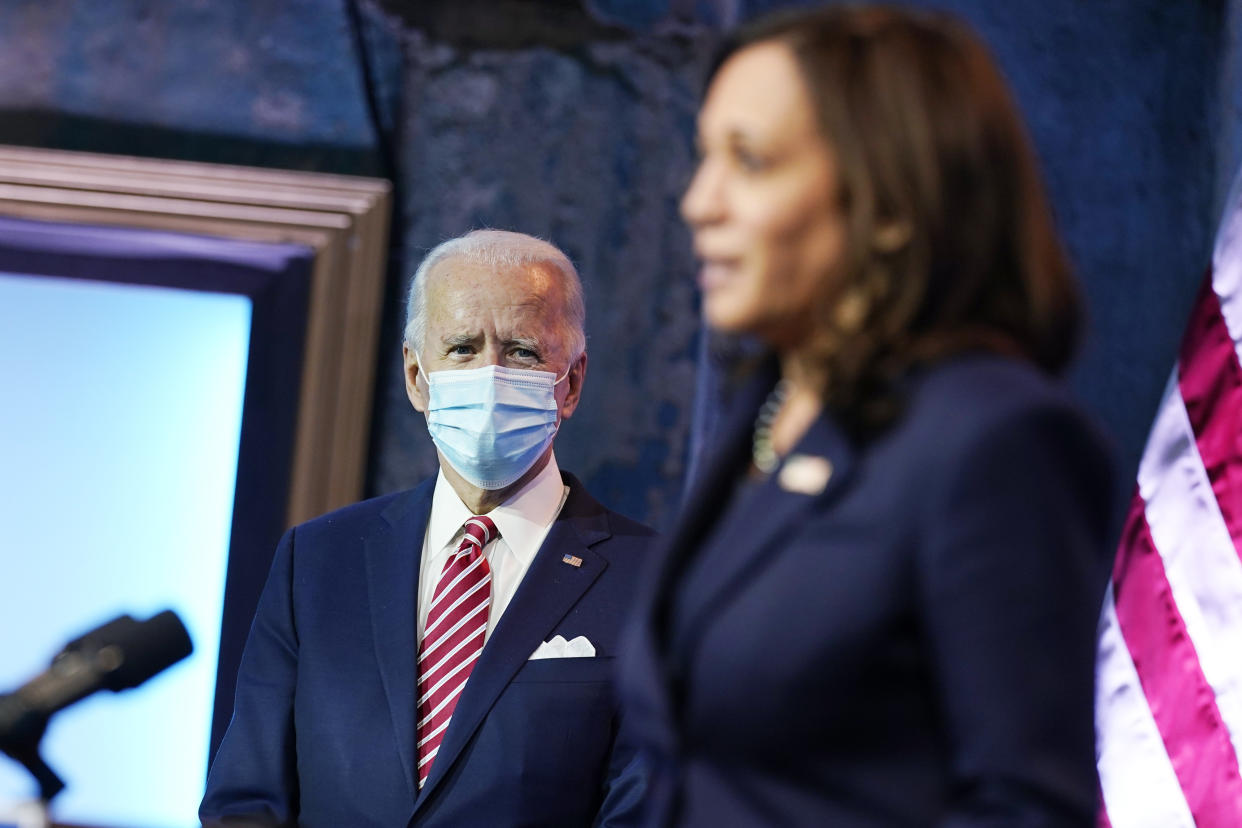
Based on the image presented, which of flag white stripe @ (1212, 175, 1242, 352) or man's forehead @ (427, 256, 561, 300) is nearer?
man's forehead @ (427, 256, 561, 300)

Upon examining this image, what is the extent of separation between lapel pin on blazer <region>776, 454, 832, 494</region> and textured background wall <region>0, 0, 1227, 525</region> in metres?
2.34

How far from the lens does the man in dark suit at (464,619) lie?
2.05m

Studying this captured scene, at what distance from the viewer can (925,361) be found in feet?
3.37

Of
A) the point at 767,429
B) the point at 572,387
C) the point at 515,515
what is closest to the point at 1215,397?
the point at 572,387

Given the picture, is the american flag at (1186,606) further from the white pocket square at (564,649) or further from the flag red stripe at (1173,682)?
the white pocket square at (564,649)

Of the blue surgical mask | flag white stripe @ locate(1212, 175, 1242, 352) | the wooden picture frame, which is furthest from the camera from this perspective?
the wooden picture frame

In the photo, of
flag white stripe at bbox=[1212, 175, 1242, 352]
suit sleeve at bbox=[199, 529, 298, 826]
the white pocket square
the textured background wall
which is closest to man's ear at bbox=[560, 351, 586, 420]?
the white pocket square

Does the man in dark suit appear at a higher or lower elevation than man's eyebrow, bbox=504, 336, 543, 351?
lower

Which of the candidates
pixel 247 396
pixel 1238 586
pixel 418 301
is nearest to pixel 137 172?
pixel 247 396

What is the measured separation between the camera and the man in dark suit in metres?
2.05

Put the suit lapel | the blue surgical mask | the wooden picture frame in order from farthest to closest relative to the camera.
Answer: the wooden picture frame
the blue surgical mask
the suit lapel

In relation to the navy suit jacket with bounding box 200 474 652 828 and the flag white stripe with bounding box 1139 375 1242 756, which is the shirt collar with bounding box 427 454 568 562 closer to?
the navy suit jacket with bounding box 200 474 652 828

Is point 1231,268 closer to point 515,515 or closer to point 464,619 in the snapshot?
point 515,515

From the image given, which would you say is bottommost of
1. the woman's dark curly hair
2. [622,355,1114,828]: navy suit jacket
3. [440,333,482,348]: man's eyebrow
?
[440,333,482,348]: man's eyebrow
